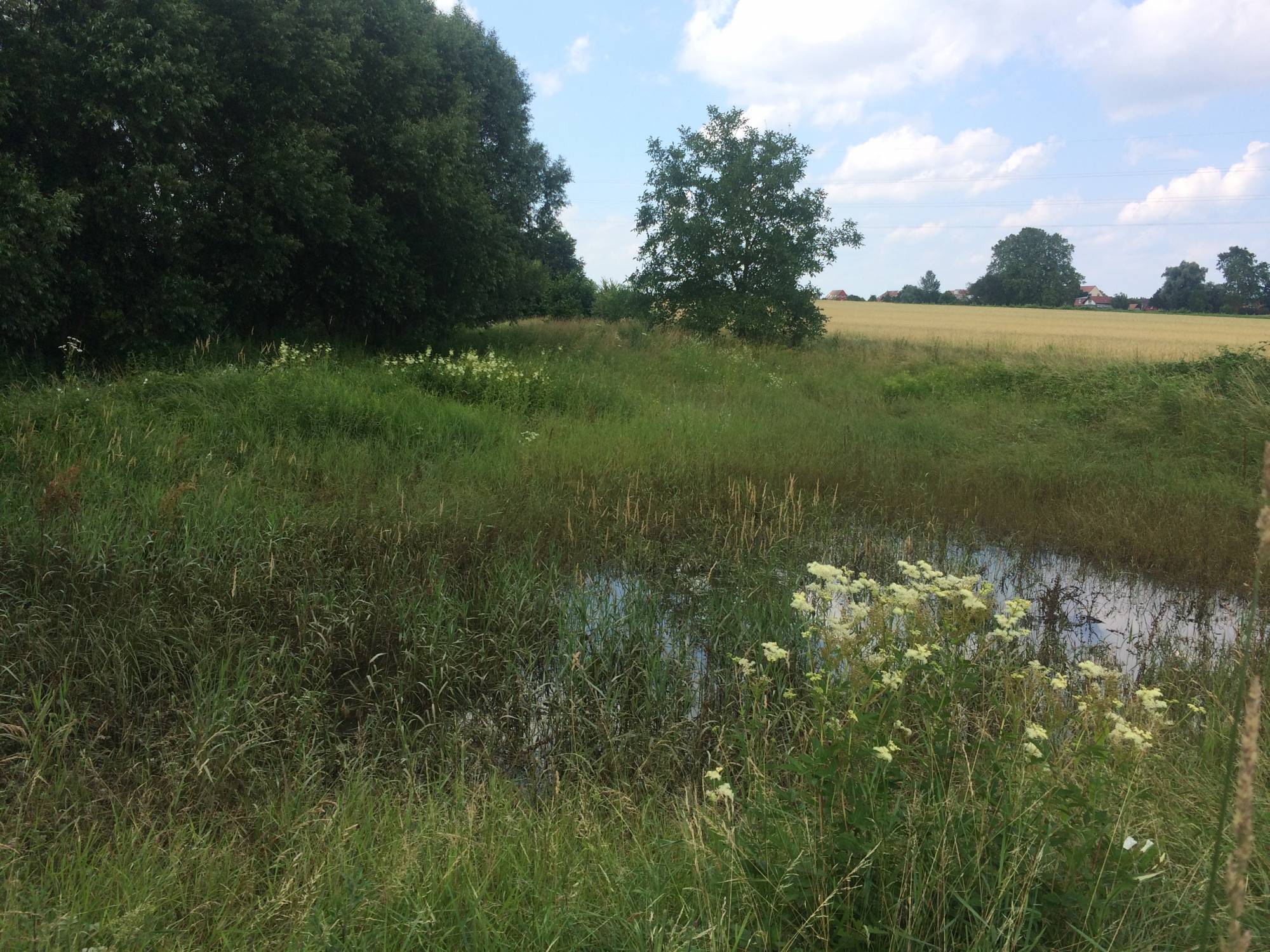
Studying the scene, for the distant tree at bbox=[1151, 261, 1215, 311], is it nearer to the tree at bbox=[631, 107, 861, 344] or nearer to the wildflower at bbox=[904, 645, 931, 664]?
the tree at bbox=[631, 107, 861, 344]

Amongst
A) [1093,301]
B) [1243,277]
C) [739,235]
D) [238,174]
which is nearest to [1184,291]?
[1243,277]

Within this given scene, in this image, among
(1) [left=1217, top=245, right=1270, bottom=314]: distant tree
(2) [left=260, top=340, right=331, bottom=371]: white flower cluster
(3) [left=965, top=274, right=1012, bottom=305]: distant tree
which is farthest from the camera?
(3) [left=965, top=274, right=1012, bottom=305]: distant tree

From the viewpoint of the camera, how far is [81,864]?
2.54 m

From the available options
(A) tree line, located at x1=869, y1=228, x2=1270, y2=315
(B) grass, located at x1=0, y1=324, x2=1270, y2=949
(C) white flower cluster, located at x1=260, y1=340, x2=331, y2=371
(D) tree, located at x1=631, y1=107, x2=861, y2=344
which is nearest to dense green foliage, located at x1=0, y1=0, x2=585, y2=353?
(C) white flower cluster, located at x1=260, y1=340, x2=331, y2=371

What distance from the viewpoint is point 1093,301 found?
7706 cm

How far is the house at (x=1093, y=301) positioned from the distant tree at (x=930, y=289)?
39.6 ft

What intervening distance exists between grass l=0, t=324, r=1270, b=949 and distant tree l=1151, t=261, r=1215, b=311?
61.8m

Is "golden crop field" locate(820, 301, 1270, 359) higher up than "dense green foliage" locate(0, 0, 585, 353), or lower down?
lower down

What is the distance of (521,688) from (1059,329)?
3491 cm

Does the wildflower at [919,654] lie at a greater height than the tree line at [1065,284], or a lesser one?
lesser

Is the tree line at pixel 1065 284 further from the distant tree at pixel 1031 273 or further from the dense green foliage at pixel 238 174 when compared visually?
the dense green foliage at pixel 238 174

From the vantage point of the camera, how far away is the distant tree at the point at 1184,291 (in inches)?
2402

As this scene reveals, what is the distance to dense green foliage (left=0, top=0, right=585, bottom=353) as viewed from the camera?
32.9ft

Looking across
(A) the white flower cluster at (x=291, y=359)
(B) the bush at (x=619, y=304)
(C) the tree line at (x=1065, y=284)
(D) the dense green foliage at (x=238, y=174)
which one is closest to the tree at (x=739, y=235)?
(B) the bush at (x=619, y=304)
